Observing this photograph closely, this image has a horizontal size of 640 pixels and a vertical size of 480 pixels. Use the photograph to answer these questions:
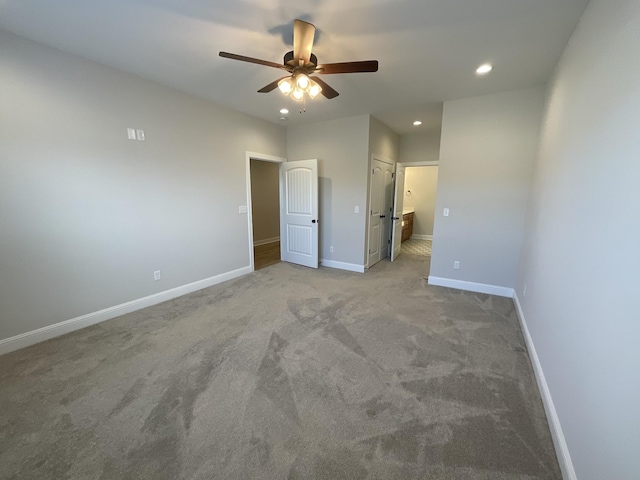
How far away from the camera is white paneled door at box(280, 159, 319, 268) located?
15.9 ft

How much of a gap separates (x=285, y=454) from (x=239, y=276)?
335 centimetres

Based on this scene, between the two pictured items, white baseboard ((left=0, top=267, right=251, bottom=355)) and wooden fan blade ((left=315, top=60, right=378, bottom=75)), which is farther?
white baseboard ((left=0, top=267, right=251, bottom=355))

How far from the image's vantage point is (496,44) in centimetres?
229

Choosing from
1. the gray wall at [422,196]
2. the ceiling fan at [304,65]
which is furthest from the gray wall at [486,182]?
the gray wall at [422,196]

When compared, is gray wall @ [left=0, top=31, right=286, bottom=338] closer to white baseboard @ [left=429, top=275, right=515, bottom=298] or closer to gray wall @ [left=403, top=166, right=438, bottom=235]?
white baseboard @ [left=429, top=275, right=515, bottom=298]

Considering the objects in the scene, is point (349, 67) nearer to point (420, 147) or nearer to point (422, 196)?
point (420, 147)

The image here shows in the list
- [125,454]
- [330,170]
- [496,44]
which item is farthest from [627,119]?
[330,170]

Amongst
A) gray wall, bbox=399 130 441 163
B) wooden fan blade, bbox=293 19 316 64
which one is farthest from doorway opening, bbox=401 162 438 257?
wooden fan blade, bbox=293 19 316 64

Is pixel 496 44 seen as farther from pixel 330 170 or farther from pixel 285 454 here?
pixel 285 454

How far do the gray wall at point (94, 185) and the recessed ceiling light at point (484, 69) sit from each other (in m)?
3.39

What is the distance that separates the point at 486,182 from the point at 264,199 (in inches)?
201

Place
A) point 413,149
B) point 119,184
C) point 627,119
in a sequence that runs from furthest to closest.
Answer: point 413,149 < point 119,184 < point 627,119

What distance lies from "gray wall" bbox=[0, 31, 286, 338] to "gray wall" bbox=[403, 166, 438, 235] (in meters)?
5.97

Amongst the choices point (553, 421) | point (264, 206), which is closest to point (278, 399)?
point (553, 421)
